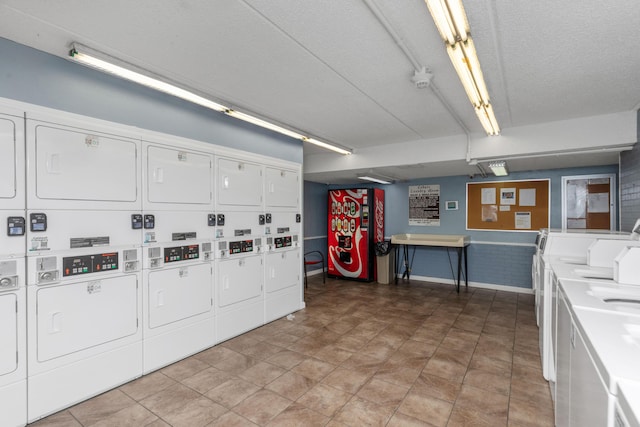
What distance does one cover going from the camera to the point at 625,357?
91cm

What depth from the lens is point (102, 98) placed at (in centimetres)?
268

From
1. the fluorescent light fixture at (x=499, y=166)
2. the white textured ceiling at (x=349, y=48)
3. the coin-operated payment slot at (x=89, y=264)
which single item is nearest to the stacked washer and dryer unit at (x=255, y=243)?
the white textured ceiling at (x=349, y=48)

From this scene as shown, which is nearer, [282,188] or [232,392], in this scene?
[232,392]

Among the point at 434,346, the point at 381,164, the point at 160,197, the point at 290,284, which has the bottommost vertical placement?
the point at 434,346

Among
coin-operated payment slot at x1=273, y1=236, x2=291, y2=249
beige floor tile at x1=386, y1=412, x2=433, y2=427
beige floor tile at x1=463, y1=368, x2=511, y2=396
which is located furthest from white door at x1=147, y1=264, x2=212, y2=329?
beige floor tile at x1=463, y1=368, x2=511, y2=396

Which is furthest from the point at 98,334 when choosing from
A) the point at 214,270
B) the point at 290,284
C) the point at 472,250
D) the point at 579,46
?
the point at 472,250

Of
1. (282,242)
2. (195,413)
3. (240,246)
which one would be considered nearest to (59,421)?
(195,413)

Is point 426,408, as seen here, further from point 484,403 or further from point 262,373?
point 262,373

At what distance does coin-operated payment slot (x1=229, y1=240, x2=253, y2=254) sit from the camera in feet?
12.1

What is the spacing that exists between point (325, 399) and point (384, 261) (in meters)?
4.41

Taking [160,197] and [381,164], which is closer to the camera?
[160,197]

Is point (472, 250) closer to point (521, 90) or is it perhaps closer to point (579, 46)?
point (521, 90)

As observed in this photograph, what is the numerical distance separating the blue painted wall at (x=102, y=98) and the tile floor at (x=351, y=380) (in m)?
2.36

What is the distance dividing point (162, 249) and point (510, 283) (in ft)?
19.9
